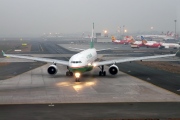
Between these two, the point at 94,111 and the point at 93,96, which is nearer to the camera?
the point at 94,111

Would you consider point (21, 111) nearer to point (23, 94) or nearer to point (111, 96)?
point (23, 94)

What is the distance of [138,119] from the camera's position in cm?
2650

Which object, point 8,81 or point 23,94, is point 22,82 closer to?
point 8,81

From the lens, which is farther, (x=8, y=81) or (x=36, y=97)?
(x=8, y=81)

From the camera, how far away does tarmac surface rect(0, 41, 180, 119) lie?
95.3 feet

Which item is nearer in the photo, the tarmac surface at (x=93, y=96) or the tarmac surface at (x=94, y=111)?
the tarmac surface at (x=94, y=111)

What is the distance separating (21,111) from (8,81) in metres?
19.6

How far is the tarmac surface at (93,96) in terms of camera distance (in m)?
29.1

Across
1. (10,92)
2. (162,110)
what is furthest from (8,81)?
(162,110)

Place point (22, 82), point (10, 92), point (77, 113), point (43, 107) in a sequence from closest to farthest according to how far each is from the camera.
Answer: point (77, 113) → point (43, 107) → point (10, 92) → point (22, 82)

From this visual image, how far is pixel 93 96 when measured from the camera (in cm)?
3684

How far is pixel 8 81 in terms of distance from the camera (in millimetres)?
47906

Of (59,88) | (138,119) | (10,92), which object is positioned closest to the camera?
(138,119)

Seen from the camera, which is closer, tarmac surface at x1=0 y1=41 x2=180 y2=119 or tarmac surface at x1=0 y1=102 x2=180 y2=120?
tarmac surface at x1=0 y1=102 x2=180 y2=120
